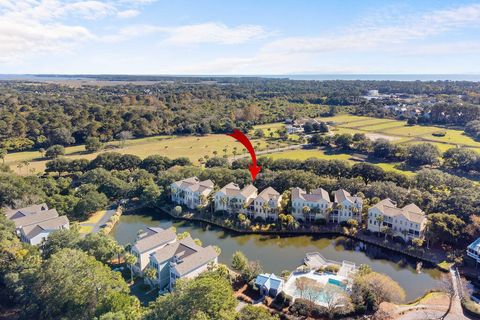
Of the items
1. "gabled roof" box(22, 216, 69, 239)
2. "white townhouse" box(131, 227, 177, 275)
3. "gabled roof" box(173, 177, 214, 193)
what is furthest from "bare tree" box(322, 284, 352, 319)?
"gabled roof" box(22, 216, 69, 239)

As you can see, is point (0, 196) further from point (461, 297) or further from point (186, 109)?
point (186, 109)

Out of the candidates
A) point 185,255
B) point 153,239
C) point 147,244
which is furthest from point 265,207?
point 147,244

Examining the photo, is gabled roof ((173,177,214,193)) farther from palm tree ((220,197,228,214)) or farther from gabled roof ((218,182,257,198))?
palm tree ((220,197,228,214))

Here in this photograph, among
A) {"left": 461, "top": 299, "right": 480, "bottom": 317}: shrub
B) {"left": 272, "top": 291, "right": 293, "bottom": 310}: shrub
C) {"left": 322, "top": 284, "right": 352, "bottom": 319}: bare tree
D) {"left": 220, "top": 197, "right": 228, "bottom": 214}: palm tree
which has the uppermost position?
{"left": 220, "top": 197, "right": 228, "bottom": 214}: palm tree

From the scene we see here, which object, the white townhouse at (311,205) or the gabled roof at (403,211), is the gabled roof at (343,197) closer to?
the white townhouse at (311,205)

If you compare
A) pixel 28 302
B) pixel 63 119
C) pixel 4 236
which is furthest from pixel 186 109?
Result: pixel 28 302

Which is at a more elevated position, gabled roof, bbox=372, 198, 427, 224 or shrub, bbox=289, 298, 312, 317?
gabled roof, bbox=372, 198, 427, 224

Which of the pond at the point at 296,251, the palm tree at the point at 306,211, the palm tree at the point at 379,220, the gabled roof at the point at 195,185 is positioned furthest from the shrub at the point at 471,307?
the gabled roof at the point at 195,185
